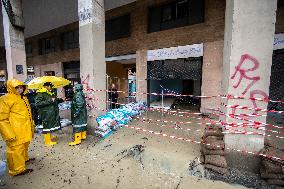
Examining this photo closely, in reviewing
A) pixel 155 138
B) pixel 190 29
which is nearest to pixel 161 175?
pixel 155 138

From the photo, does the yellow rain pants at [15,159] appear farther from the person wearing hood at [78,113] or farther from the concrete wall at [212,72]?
the concrete wall at [212,72]

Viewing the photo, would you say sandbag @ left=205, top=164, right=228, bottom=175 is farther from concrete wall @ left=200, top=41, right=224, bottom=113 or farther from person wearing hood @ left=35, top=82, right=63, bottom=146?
concrete wall @ left=200, top=41, right=224, bottom=113

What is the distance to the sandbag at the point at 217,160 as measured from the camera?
3.34m

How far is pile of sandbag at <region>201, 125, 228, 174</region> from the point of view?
3.35 meters

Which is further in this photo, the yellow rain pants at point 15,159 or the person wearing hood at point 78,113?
the person wearing hood at point 78,113

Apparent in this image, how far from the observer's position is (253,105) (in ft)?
11.0

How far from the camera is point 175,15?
927cm

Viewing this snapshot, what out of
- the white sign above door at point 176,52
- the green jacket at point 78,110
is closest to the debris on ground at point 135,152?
the green jacket at point 78,110


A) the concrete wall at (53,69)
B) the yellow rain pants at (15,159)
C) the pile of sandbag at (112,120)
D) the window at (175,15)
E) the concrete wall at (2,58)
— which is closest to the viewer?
the yellow rain pants at (15,159)

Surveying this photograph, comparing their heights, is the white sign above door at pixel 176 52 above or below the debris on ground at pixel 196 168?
above

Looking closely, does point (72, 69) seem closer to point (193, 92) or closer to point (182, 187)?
point (193, 92)

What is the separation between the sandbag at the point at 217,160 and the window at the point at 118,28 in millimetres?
9423

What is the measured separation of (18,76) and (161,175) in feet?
29.9

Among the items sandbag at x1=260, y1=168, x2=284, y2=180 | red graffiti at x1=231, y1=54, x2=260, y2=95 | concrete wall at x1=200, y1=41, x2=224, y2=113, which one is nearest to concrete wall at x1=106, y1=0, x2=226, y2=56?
concrete wall at x1=200, y1=41, x2=224, y2=113
